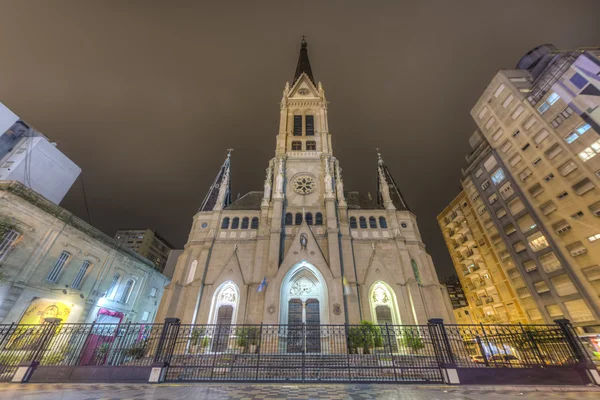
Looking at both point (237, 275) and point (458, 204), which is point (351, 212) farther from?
point (458, 204)

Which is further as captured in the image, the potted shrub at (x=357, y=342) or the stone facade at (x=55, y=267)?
the stone facade at (x=55, y=267)

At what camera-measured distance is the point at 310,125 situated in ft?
108

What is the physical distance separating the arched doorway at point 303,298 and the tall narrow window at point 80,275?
57.0ft

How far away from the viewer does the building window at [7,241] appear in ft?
Answer: 51.7

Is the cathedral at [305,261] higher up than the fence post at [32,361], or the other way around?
the cathedral at [305,261]

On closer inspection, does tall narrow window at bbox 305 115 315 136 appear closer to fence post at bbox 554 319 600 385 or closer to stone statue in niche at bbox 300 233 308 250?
stone statue in niche at bbox 300 233 308 250

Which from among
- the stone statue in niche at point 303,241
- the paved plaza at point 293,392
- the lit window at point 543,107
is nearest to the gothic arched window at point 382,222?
the stone statue in niche at point 303,241

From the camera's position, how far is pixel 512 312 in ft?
107

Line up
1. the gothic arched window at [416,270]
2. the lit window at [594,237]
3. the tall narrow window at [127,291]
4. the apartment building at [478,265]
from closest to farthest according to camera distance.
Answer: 1. the gothic arched window at [416,270]
2. the lit window at [594,237]
3. the tall narrow window at [127,291]
4. the apartment building at [478,265]

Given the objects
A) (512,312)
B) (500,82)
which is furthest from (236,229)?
(500,82)

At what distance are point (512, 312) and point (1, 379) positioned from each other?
154 ft

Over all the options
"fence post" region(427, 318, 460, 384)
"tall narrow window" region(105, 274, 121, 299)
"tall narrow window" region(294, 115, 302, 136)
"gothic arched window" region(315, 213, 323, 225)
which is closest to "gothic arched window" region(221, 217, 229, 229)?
"gothic arched window" region(315, 213, 323, 225)

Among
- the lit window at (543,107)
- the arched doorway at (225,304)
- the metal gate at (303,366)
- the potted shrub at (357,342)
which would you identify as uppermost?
the lit window at (543,107)

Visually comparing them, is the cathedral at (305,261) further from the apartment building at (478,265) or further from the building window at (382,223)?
the apartment building at (478,265)
